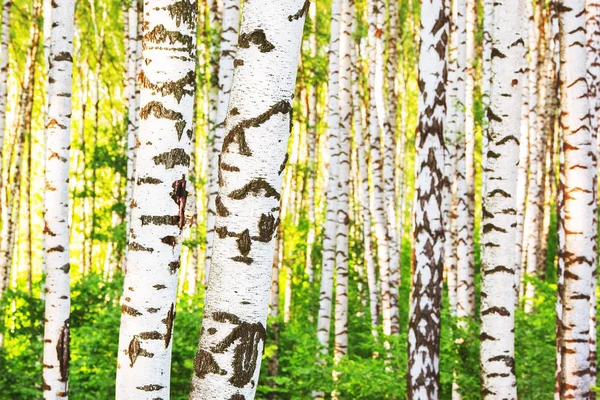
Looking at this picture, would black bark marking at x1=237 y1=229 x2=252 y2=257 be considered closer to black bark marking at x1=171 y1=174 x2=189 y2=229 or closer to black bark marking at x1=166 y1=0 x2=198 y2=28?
black bark marking at x1=171 y1=174 x2=189 y2=229

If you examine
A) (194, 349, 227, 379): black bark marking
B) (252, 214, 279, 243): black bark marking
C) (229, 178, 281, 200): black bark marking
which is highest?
(229, 178, 281, 200): black bark marking

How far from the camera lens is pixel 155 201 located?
2852 mm

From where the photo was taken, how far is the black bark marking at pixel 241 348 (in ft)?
7.65

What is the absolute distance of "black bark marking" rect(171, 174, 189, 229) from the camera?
9.51 feet

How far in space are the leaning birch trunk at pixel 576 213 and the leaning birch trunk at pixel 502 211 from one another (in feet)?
1.64

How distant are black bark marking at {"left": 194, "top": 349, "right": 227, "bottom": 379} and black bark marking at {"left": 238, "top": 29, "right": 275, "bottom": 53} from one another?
118 cm

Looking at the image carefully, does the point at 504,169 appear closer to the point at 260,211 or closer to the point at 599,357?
the point at 260,211

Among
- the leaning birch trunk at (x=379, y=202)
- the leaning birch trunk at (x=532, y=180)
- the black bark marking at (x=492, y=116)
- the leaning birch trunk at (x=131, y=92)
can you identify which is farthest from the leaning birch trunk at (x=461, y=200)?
the leaning birch trunk at (x=131, y=92)

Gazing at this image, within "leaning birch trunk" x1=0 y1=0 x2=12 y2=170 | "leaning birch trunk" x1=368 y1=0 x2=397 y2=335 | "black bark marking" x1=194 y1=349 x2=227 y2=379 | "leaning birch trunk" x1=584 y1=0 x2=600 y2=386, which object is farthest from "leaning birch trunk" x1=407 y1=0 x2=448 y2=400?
"leaning birch trunk" x1=0 y1=0 x2=12 y2=170

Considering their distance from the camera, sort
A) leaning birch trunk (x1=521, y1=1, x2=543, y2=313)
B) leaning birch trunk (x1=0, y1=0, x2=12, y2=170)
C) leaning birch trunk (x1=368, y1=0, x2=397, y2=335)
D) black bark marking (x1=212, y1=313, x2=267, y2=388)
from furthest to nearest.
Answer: leaning birch trunk (x1=521, y1=1, x2=543, y2=313)
leaning birch trunk (x1=368, y1=0, x2=397, y2=335)
leaning birch trunk (x1=0, y1=0, x2=12, y2=170)
black bark marking (x1=212, y1=313, x2=267, y2=388)

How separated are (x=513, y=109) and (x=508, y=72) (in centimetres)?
28

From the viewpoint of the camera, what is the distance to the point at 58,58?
505 cm

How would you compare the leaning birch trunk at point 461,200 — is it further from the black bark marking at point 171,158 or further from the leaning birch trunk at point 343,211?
the black bark marking at point 171,158

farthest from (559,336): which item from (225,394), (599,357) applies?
(225,394)
